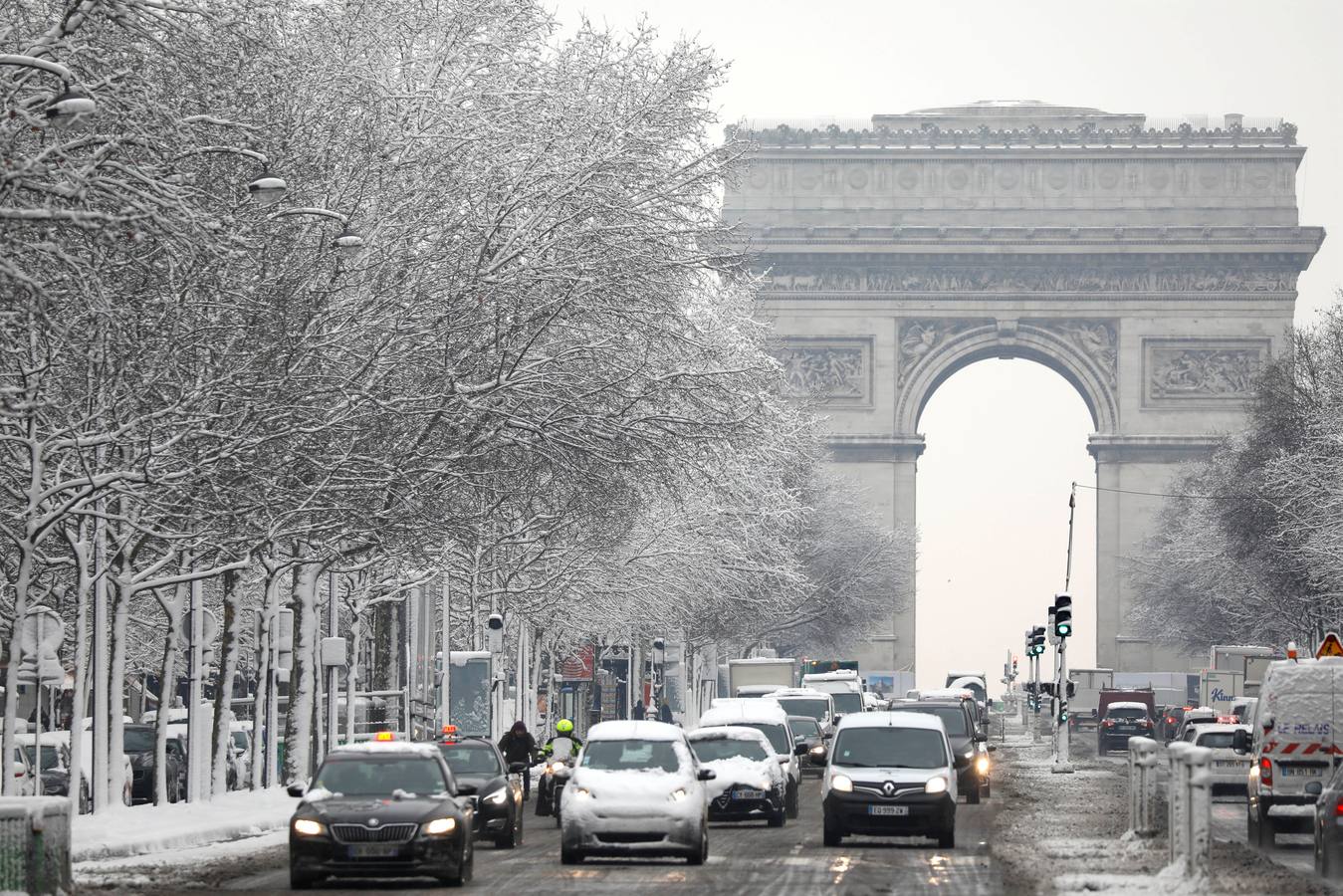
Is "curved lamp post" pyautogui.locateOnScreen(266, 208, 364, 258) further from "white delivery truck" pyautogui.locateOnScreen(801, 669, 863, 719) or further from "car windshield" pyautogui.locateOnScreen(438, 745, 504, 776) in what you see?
"white delivery truck" pyautogui.locateOnScreen(801, 669, 863, 719)

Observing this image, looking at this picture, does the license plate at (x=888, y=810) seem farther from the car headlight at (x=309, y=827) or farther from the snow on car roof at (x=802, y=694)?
the snow on car roof at (x=802, y=694)

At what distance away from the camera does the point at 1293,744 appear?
3456cm

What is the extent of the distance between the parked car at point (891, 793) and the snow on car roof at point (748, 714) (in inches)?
388

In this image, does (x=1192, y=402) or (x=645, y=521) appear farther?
(x=1192, y=402)

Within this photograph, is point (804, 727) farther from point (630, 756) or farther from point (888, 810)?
point (630, 756)

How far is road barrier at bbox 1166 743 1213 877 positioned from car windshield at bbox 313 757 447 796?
7.11 m

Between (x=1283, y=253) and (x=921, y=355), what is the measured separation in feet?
49.3

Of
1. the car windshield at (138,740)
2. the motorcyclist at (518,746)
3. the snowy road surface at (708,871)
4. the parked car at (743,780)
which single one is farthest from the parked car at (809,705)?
the snowy road surface at (708,871)

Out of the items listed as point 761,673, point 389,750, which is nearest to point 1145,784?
point 389,750

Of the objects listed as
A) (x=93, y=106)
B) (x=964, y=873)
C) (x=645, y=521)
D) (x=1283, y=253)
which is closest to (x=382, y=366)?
(x=964, y=873)

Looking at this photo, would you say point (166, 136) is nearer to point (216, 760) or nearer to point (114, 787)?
point (114, 787)

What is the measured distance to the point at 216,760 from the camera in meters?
41.2

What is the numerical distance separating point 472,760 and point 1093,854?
25.7 ft

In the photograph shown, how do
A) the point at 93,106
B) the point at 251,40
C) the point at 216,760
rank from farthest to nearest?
the point at 216,760
the point at 251,40
the point at 93,106
